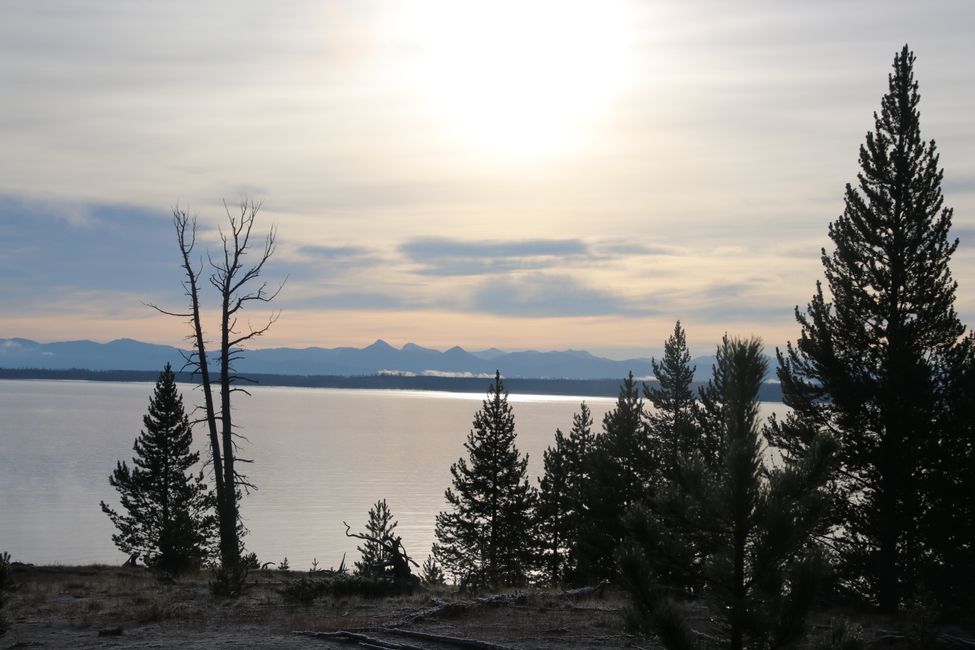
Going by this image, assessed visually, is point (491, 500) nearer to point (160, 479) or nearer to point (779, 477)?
point (160, 479)

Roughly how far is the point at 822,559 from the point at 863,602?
14.1 m

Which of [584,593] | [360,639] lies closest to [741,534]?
[360,639]

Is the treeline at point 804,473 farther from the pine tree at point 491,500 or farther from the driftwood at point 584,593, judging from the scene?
the driftwood at point 584,593

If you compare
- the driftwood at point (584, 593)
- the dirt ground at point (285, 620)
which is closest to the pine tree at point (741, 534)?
the dirt ground at point (285, 620)

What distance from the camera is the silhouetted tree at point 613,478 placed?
37.1 m

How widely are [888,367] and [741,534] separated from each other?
46.2ft

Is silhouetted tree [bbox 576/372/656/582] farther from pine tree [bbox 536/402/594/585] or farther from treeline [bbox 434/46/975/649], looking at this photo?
pine tree [bbox 536/402/594/585]

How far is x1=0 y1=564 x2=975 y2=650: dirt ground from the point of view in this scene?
12945mm

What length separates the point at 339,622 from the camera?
14.6 m

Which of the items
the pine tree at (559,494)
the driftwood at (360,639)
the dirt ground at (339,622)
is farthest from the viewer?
the pine tree at (559,494)

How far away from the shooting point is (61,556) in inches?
2253

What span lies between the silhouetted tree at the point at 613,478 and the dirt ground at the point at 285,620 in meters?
17.9

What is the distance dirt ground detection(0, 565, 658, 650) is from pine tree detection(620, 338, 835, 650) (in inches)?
199

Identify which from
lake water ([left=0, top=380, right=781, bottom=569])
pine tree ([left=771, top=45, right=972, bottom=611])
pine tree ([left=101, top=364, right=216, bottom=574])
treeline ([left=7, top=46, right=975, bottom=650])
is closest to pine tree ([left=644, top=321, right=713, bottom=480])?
treeline ([left=7, top=46, right=975, bottom=650])
